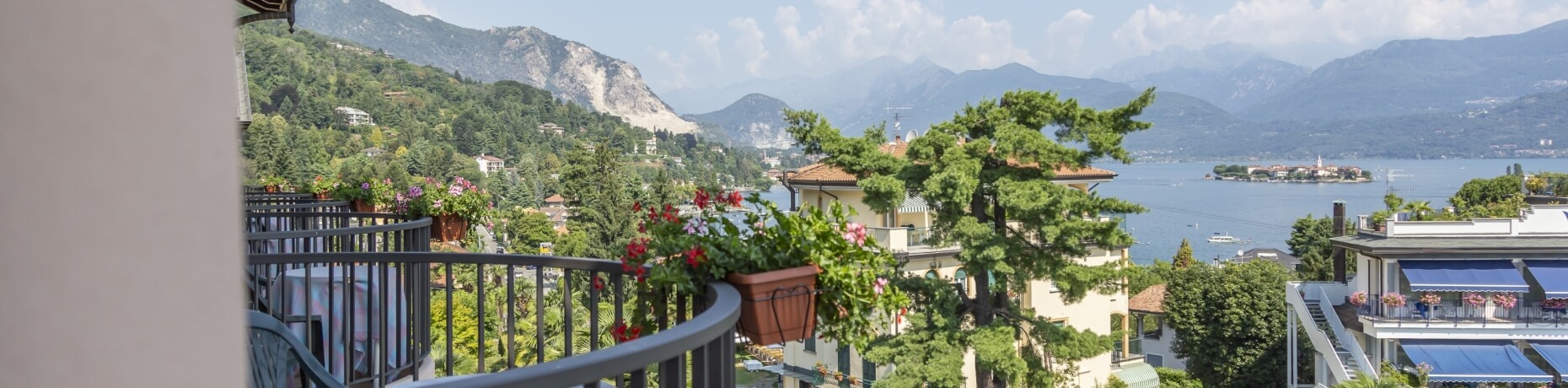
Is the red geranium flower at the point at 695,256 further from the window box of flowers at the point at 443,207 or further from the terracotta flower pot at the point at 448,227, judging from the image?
the terracotta flower pot at the point at 448,227

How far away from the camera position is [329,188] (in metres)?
8.90

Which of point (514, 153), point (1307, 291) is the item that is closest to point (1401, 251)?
point (1307, 291)

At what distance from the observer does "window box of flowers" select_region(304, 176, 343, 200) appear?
845 cm

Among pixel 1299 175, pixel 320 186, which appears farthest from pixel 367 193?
pixel 1299 175

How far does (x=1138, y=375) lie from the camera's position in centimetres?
2547

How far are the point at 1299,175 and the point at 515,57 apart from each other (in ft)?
429

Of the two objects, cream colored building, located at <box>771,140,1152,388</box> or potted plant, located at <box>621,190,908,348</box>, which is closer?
potted plant, located at <box>621,190,908,348</box>

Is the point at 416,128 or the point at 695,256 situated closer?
the point at 695,256

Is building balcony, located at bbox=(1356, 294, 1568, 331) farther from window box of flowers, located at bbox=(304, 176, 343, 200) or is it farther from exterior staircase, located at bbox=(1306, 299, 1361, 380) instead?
window box of flowers, located at bbox=(304, 176, 343, 200)

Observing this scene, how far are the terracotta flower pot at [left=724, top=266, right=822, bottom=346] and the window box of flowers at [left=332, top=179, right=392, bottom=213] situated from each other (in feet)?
18.0

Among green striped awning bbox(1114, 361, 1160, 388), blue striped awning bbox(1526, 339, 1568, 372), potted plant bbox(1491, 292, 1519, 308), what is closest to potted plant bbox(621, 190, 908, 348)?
green striped awning bbox(1114, 361, 1160, 388)

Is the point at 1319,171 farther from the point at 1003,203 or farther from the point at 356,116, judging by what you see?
the point at 1003,203

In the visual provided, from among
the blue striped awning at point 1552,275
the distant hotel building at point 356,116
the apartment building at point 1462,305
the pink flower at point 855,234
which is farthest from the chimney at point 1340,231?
the distant hotel building at point 356,116

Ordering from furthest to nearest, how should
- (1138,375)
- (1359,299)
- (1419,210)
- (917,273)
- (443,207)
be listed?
(1138,375) → (1419,210) → (1359,299) → (917,273) → (443,207)
